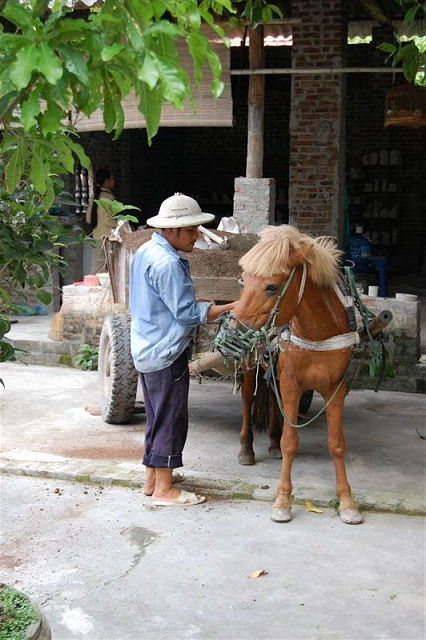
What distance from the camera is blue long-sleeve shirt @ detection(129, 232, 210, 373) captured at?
529 cm

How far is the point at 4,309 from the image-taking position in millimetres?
3877

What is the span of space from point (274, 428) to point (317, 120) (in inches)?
193

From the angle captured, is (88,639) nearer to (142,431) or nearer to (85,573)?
(85,573)

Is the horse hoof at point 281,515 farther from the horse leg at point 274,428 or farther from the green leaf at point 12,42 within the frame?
the green leaf at point 12,42

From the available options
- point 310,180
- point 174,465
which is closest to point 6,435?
point 174,465

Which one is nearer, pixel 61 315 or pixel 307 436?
pixel 307 436

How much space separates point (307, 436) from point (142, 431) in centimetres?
136

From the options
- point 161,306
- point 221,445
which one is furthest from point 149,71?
point 221,445

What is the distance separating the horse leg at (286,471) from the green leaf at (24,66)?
3808 millimetres

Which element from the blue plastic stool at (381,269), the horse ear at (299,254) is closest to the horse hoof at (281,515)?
the horse ear at (299,254)

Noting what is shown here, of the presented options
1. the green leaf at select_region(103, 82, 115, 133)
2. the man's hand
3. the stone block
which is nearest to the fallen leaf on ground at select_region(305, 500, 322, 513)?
the man's hand

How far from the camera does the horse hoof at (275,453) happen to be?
666cm

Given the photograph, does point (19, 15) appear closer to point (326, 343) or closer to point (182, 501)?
point (326, 343)

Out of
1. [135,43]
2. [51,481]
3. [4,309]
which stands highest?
[135,43]
